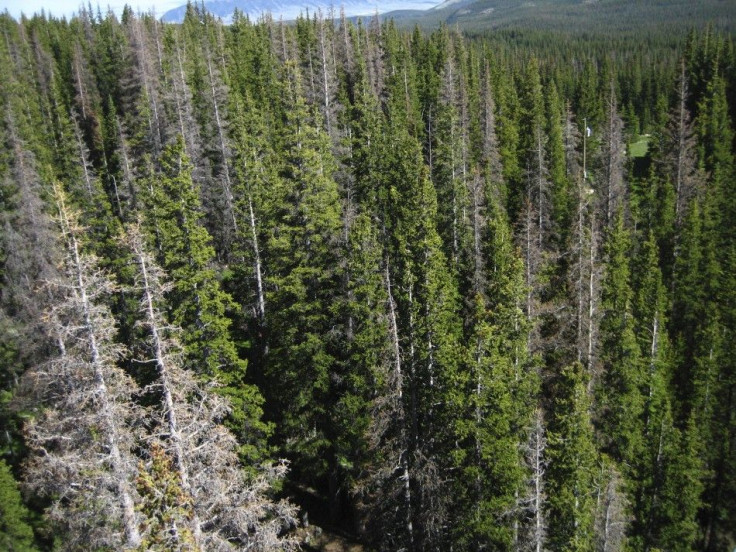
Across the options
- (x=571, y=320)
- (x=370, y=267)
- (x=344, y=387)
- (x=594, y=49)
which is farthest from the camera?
(x=594, y=49)

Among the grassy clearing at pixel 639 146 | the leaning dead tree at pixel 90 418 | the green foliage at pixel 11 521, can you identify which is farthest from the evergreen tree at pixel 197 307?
the grassy clearing at pixel 639 146

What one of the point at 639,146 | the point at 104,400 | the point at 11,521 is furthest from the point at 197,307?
the point at 639,146

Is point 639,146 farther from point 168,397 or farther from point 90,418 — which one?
point 90,418

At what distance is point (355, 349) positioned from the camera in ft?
84.3

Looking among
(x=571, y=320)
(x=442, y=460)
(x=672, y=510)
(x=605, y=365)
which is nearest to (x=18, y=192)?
(x=442, y=460)

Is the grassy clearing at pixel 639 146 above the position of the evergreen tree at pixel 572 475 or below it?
above

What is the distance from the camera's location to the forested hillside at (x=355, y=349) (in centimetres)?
1334

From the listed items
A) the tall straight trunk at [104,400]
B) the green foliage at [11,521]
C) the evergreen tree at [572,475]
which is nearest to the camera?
the tall straight trunk at [104,400]

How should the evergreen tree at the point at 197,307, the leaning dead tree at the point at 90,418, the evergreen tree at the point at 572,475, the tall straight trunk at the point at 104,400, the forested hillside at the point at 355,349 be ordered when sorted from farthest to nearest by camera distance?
the evergreen tree at the point at 197,307 < the evergreen tree at the point at 572,475 < the forested hillside at the point at 355,349 < the tall straight trunk at the point at 104,400 < the leaning dead tree at the point at 90,418

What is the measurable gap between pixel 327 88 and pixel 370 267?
31546mm

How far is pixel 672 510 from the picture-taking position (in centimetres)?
3008

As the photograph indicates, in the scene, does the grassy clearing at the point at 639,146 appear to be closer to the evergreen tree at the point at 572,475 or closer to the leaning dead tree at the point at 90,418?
the evergreen tree at the point at 572,475

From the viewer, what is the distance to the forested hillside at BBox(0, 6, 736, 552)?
43.8ft

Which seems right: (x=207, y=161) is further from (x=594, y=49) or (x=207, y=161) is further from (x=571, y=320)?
(x=594, y=49)
